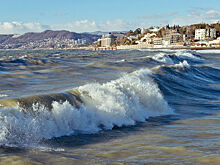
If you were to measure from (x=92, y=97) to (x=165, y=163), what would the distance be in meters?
4.54

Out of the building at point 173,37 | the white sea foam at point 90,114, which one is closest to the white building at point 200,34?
the building at point 173,37

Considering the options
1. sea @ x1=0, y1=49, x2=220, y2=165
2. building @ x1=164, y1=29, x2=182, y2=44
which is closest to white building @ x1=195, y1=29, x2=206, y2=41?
building @ x1=164, y1=29, x2=182, y2=44

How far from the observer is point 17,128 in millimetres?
6309

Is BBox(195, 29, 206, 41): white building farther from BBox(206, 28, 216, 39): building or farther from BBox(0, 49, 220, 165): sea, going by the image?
BBox(0, 49, 220, 165): sea

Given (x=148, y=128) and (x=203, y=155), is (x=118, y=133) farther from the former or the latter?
(x=203, y=155)

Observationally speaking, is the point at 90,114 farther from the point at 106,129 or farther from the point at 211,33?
the point at 211,33

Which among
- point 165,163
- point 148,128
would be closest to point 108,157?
point 165,163

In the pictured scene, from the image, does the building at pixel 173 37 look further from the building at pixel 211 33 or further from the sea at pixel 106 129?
the sea at pixel 106 129

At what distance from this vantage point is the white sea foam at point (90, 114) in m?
6.34

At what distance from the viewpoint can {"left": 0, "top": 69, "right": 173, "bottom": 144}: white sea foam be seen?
6.34 m

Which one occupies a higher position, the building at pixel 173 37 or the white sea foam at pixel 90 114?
the building at pixel 173 37

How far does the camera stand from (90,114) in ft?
27.8

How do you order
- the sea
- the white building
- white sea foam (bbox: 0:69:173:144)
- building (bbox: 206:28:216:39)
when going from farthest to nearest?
the white building
building (bbox: 206:28:216:39)
white sea foam (bbox: 0:69:173:144)
the sea

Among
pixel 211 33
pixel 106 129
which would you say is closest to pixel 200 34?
pixel 211 33
